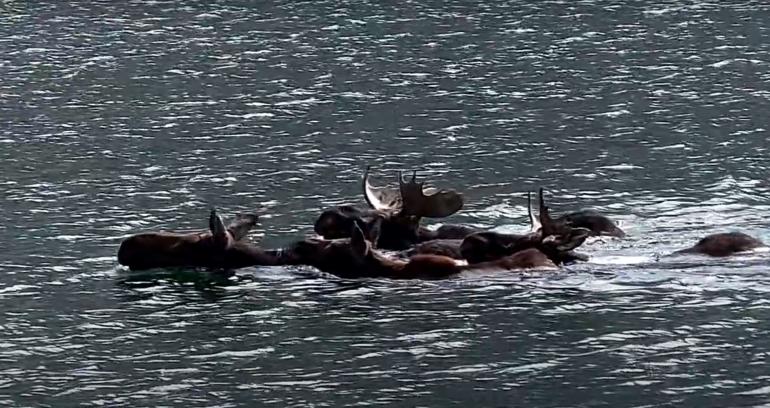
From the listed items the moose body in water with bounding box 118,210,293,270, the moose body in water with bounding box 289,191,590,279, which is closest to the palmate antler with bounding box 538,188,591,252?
the moose body in water with bounding box 289,191,590,279

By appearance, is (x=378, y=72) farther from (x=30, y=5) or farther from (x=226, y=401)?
(x=226, y=401)

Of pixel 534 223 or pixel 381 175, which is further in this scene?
pixel 381 175

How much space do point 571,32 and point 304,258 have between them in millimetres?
15714

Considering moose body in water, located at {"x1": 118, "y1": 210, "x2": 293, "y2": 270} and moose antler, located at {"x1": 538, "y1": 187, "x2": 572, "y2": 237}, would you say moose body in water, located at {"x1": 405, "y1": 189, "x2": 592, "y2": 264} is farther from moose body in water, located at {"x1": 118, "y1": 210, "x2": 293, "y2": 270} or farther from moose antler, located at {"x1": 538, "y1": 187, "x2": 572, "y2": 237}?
moose body in water, located at {"x1": 118, "y1": 210, "x2": 293, "y2": 270}

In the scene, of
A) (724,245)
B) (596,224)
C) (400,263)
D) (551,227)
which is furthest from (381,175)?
(724,245)

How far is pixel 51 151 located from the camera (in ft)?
73.0

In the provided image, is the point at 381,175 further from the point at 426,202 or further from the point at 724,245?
the point at 724,245

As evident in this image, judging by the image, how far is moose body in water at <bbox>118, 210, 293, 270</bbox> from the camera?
15883 millimetres

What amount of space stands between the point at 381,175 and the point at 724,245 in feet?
17.3

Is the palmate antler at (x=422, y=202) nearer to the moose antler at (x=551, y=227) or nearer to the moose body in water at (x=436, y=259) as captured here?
the moose body in water at (x=436, y=259)

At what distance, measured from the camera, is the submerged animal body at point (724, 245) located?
15.7 meters

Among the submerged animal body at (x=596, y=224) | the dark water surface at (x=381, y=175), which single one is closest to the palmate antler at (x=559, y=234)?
the dark water surface at (x=381, y=175)

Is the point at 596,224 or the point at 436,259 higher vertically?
the point at 436,259

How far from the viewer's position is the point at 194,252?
627 inches
